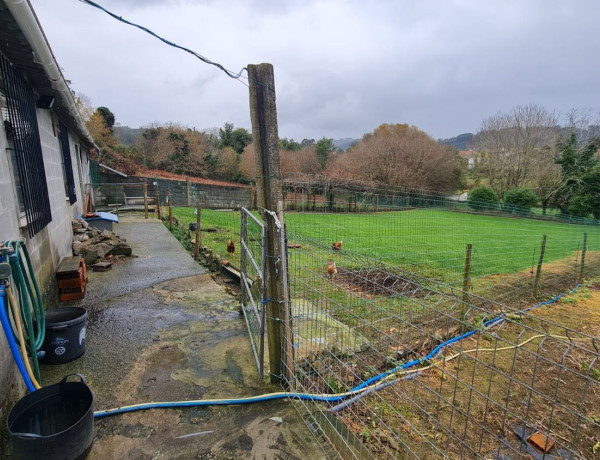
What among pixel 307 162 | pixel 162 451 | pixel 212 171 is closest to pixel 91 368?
pixel 162 451

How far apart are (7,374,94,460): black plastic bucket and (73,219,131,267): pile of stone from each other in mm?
4221

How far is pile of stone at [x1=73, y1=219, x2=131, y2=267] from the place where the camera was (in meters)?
5.97

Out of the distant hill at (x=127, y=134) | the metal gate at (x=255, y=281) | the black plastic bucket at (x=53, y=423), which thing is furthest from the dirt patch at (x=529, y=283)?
the distant hill at (x=127, y=134)

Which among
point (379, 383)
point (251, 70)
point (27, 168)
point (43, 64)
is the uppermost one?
point (43, 64)

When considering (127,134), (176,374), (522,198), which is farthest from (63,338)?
(127,134)

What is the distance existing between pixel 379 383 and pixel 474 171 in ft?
90.1

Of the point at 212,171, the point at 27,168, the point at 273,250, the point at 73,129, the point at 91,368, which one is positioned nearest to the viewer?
the point at 273,250

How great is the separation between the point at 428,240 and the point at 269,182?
8673mm

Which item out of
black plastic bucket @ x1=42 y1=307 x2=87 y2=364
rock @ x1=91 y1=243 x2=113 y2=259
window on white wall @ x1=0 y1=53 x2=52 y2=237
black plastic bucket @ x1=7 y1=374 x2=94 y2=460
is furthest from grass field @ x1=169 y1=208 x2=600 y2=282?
black plastic bucket @ x1=7 y1=374 x2=94 y2=460

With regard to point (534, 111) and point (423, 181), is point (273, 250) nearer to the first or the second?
point (423, 181)

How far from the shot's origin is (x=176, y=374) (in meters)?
2.80

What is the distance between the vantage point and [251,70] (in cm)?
242

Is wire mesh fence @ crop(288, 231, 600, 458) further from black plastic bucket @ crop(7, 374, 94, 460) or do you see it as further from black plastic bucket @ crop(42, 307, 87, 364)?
black plastic bucket @ crop(42, 307, 87, 364)

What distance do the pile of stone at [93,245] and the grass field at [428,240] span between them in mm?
2181
